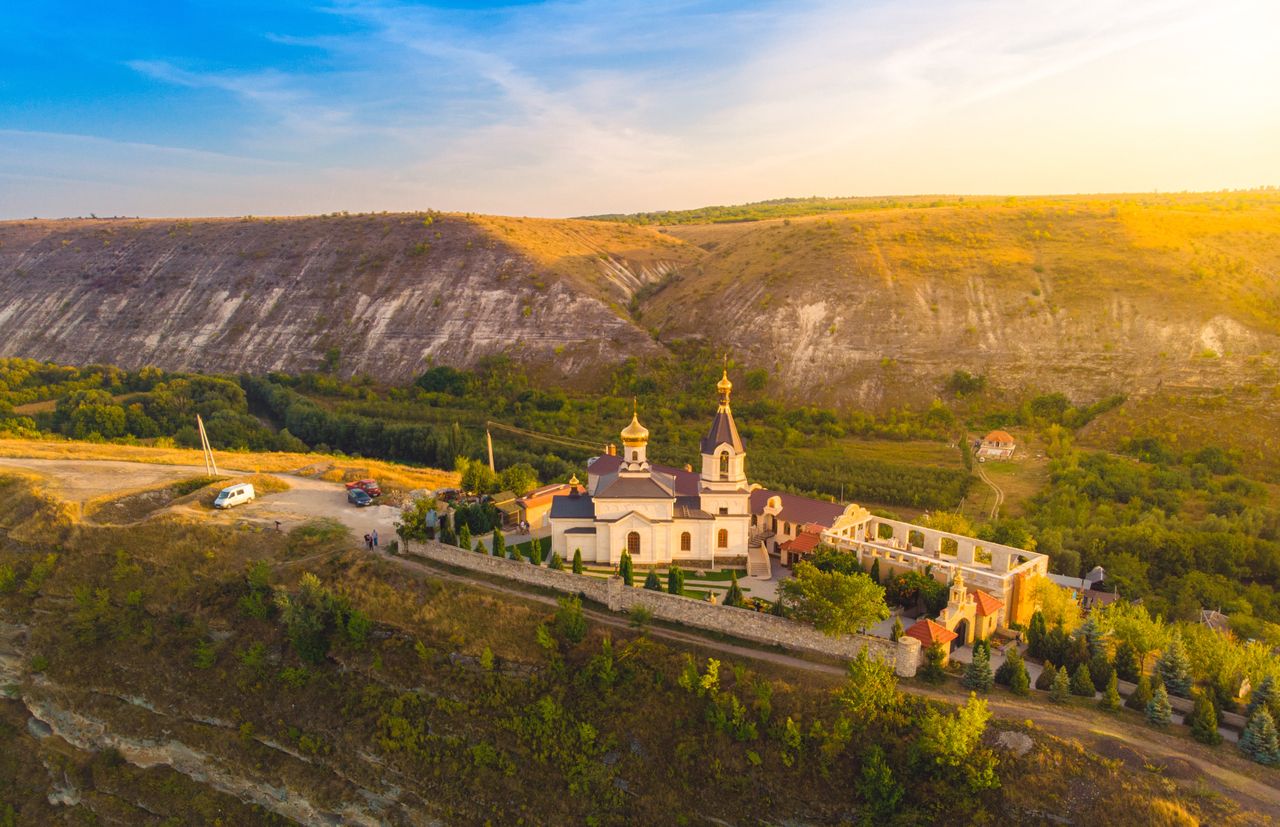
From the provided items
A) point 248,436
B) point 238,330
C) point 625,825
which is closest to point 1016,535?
point 625,825

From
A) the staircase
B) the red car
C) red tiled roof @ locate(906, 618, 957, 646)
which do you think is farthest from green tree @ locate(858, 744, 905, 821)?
the red car

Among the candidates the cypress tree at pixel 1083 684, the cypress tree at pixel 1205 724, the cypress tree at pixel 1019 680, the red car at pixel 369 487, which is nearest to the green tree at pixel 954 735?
the cypress tree at pixel 1019 680

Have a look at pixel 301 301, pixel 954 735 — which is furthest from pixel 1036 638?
pixel 301 301

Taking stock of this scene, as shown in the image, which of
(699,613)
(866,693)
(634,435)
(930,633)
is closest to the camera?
(866,693)

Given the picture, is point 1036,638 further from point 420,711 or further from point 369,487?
point 369,487

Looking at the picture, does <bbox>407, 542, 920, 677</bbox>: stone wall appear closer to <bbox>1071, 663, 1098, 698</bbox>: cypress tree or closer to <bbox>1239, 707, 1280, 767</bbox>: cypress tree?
<bbox>1071, 663, 1098, 698</bbox>: cypress tree
